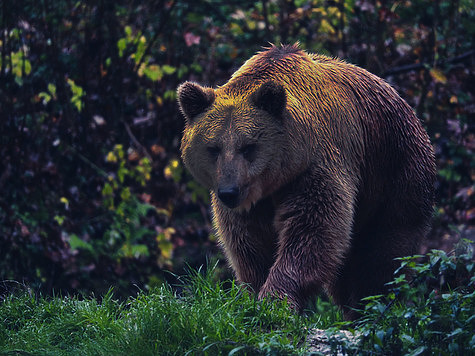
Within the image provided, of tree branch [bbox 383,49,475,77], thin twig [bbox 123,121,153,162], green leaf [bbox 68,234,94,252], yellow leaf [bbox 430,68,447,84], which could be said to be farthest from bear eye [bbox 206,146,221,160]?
tree branch [bbox 383,49,475,77]

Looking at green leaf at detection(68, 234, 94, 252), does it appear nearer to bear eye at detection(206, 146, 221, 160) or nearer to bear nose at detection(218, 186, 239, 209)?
bear eye at detection(206, 146, 221, 160)

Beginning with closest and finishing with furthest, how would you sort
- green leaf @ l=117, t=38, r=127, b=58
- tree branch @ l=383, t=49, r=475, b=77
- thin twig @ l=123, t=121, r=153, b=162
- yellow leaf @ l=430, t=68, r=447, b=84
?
1. green leaf @ l=117, t=38, r=127, b=58
2. yellow leaf @ l=430, t=68, r=447, b=84
3. thin twig @ l=123, t=121, r=153, b=162
4. tree branch @ l=383, t=49, r=475, b=77

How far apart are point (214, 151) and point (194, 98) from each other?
407mm

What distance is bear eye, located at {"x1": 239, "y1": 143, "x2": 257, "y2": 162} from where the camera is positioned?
177 inches

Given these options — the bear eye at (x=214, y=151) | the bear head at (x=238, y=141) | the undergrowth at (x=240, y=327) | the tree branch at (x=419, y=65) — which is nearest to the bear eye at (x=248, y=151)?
the bear head at (x=238, y=141)

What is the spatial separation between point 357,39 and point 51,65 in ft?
13.0

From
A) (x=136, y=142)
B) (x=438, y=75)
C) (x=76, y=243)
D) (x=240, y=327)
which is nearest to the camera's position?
(x=240, y=327)

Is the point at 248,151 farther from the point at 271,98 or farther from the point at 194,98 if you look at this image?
the point at 194,98

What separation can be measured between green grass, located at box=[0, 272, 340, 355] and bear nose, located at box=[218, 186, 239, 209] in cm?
48

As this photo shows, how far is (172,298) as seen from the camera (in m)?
4.09

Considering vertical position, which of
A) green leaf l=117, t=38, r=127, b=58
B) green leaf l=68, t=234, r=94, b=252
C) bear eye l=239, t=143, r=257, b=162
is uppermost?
green leaf l=117, t=38, r=127, b=58

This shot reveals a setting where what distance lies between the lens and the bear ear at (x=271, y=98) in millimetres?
4488

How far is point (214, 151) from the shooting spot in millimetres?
4559

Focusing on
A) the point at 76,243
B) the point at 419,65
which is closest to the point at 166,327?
the point at 76,243
